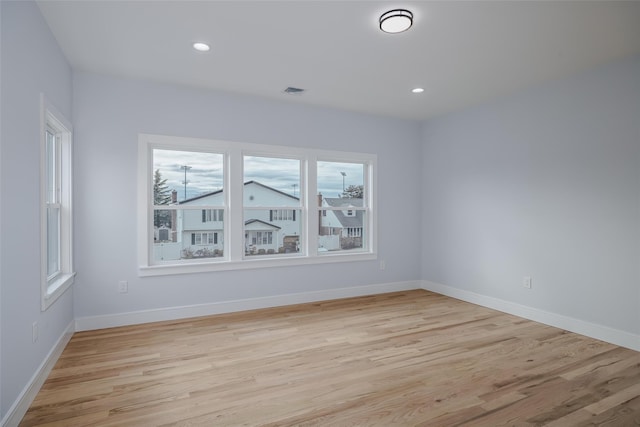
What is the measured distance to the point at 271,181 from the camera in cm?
474

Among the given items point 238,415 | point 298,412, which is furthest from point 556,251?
point 238,415

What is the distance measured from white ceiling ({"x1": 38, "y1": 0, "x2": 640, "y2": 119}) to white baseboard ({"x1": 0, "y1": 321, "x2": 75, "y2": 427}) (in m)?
2.56

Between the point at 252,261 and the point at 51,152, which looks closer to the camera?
the point at 51,152

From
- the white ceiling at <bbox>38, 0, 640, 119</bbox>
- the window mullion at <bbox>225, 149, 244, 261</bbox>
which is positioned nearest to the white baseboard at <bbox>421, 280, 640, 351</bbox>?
the white ceiling at <bbox>38, 0, 640, 119</bbox>

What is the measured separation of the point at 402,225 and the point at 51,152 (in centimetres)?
447

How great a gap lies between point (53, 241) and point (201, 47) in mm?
2211

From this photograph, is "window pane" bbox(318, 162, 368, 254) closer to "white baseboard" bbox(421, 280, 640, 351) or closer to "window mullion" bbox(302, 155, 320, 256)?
"window mullion" bbox(302, 155, 320, 256)

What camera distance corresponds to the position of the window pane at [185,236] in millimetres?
4133

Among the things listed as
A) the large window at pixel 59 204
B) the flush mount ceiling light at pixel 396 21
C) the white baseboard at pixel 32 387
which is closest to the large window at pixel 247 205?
the large window at pixel 59 204

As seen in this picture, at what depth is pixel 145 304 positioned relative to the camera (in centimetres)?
398

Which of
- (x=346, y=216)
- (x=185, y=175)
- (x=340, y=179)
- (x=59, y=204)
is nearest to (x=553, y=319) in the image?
(x=346, y=216)

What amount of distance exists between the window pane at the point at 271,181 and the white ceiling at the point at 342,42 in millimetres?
920

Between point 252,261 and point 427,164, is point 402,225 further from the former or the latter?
point 252,261

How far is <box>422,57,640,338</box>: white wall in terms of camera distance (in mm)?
3377
